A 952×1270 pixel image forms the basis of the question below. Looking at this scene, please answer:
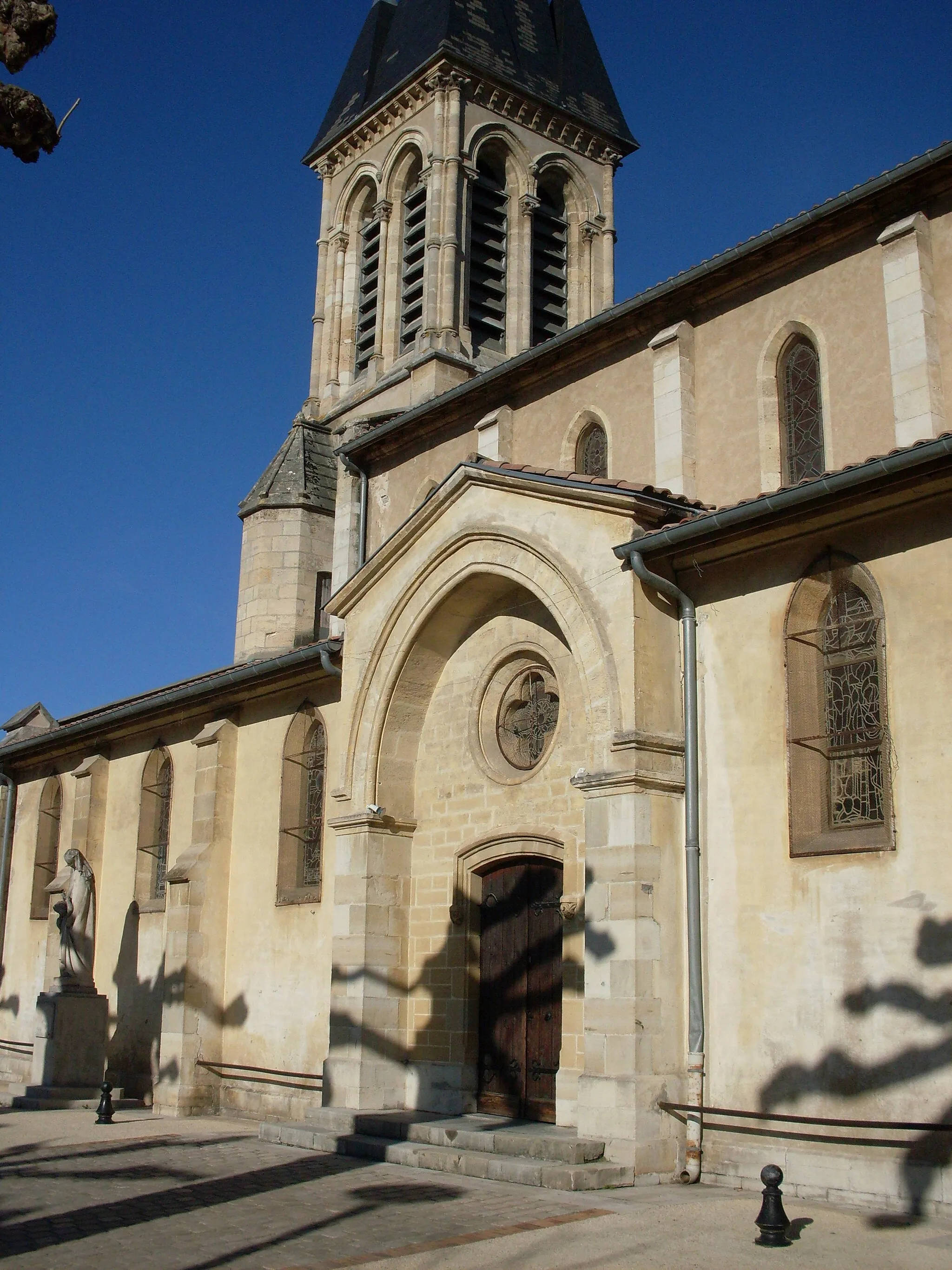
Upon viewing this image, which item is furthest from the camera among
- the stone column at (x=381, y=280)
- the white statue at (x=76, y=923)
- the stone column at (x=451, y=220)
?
the stone column at (x=381, y=280)

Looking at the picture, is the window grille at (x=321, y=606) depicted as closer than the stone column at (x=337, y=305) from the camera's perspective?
Yes

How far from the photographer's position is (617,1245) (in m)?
8.04

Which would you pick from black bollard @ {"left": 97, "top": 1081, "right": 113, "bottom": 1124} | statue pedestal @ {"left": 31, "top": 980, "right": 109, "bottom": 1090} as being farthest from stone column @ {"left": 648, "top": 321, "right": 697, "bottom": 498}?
statue pedestal @ {"left": 31, "top": 980, "right": 109, "bottom": 1090}

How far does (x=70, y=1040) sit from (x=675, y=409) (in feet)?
37.1

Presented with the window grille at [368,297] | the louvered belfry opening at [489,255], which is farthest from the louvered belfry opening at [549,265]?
the window grille at [368,297]

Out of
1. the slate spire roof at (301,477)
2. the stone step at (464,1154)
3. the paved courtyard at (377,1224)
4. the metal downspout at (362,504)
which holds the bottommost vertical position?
the paved courtyard at (377,1224)

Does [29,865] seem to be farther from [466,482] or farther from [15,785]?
[466,482]

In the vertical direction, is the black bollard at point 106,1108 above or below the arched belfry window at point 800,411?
below

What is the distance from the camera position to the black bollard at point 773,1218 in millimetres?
7984

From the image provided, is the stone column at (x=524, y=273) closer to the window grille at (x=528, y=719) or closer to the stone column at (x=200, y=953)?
the stone column at (x=200, y=953)

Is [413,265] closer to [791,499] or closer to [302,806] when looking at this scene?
[302,806]

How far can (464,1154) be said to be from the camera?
35.8 ft

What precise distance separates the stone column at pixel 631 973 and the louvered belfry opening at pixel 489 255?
21143 mm

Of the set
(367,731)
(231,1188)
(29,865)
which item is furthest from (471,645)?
(29,865)
